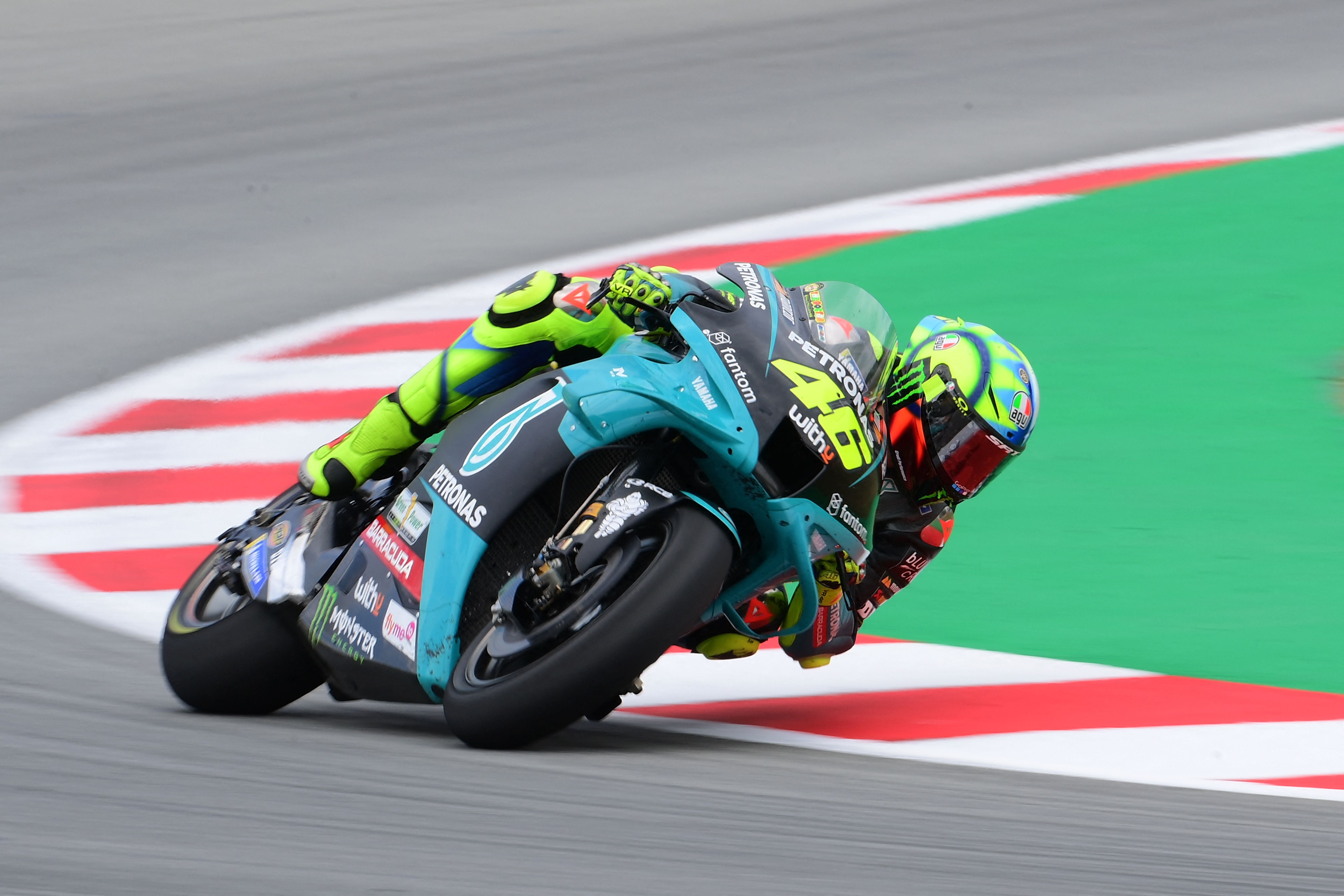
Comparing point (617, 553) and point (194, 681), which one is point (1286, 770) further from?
point (194, 681)

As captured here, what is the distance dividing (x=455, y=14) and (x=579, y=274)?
5.91 meters

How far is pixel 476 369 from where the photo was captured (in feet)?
15.6

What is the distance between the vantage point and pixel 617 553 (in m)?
4.15

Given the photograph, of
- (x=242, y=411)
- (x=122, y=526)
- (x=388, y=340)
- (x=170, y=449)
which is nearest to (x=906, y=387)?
(x=122, y=526)

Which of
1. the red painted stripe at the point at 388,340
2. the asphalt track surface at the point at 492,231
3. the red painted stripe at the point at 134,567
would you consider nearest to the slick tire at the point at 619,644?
the asphalt track surface at the point at 492,231

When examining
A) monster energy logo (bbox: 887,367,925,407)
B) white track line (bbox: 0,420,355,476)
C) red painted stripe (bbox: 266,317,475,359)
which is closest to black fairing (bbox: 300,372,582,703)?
monster energy logo (bbox: 887,367,925,407)

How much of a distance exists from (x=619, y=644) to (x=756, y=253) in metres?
6.09

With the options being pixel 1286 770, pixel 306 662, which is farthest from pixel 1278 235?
pixel 306 662

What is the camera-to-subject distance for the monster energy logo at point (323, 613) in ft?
15.3

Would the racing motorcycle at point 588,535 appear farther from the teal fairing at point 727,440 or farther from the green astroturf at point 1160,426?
the green astroturf at point 1160,426

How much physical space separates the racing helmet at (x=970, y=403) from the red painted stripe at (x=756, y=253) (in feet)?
15.6

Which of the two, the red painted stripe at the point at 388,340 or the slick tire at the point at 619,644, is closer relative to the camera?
the slick tire at the point at 619,644

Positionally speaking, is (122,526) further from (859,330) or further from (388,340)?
(859,330)

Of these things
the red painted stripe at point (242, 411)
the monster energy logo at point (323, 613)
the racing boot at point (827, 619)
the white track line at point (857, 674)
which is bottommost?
the red painted stripe at point (242, 411)
